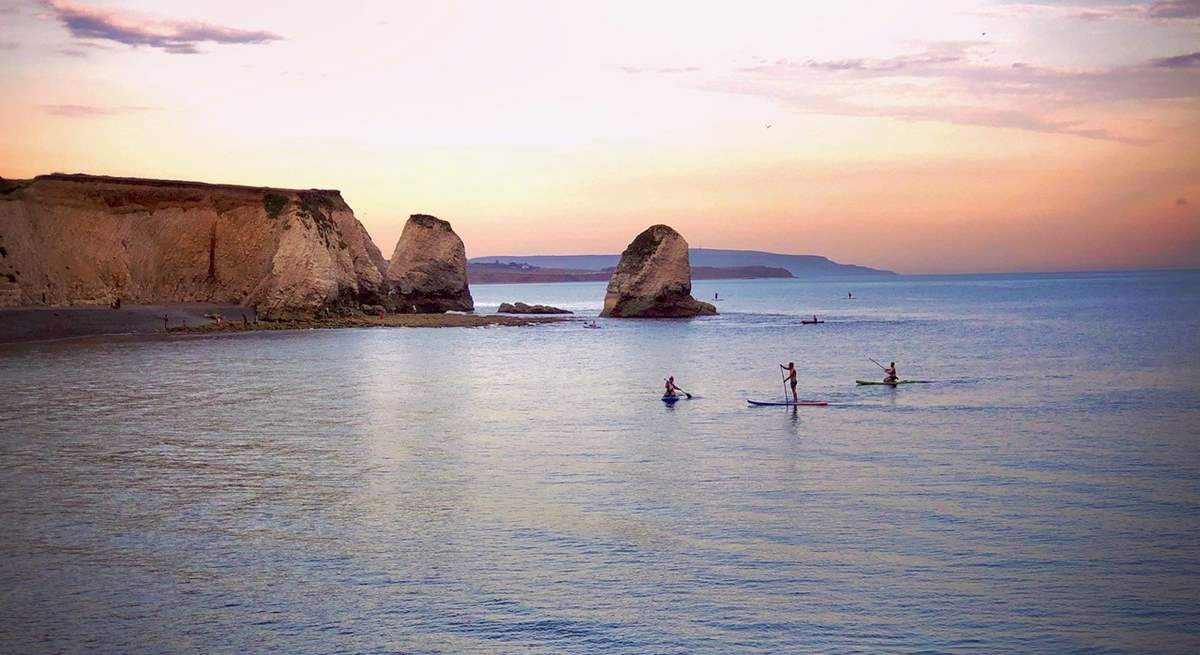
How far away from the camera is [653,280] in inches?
4628

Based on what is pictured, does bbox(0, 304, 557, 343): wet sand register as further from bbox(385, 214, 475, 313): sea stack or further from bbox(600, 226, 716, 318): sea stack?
bbox(385, 214, 475, 313): sea stack

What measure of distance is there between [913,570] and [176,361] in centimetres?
5314

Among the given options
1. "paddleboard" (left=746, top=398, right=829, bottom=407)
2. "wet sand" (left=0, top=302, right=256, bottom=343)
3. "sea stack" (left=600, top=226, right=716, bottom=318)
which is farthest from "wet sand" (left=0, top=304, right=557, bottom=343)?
"paddleboard" (left=746, top=398, right=829, bottom=407)

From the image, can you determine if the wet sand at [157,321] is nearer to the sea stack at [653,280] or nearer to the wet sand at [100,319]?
the wet sand at [100,319]

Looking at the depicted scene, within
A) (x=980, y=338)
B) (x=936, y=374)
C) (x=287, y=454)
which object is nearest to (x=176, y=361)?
(x=287, y=454)

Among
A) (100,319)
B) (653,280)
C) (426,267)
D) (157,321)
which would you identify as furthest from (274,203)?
(653,280)

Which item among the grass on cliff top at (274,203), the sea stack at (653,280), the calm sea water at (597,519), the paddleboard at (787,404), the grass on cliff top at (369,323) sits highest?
the grass on cliff top at (274,203)

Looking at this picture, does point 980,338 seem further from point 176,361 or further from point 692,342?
point 176,361

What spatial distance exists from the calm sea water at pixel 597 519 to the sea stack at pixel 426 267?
77.6 metres

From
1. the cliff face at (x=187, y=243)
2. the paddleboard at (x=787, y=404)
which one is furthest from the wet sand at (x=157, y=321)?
the paddleboard at (x=787, y=404)

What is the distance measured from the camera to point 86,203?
323 feet

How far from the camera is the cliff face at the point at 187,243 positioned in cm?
9131

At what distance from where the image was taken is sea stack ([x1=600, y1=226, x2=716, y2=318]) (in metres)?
112

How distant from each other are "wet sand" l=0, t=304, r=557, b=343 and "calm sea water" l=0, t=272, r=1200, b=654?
34045 millimetres
